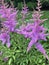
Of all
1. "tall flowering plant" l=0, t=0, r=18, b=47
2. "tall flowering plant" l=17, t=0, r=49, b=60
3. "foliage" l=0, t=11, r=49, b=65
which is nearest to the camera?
"tall flowering plant" l=17, t=0, r=49, b=60

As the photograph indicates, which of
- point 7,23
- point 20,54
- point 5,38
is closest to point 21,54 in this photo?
point 20,54

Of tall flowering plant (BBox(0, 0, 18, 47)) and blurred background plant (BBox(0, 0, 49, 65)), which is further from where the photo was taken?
blurred background plant (BBox(0, 0, 49, 65))

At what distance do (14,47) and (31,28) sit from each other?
1.64ft

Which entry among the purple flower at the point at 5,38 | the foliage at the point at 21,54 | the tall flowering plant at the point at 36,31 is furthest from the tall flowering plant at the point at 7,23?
the tall flowering plant at the point at 36,31

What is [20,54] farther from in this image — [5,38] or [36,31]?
[36,31]

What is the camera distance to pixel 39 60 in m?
3.81

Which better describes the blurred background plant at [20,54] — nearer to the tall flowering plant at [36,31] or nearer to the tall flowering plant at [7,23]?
the tall flowering plant at [7,23]

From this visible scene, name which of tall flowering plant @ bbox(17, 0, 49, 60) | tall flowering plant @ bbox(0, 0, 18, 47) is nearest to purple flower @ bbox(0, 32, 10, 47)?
tall flowering plant @ bbox(0, 0, 18, 47)

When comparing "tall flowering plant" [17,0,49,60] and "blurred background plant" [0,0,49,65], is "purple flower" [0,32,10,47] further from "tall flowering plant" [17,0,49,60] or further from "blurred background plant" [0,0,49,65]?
"tall flowering plant" [17,0,49,60]

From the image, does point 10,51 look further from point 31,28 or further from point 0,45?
point 31,28

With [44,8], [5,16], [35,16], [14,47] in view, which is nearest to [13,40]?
[14,47]

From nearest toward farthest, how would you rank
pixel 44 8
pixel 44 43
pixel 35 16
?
pixel 35 16, pixel 44 43, pixel 44 8

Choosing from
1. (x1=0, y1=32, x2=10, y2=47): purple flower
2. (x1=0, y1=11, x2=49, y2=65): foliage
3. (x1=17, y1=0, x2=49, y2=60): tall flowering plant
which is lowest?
(x1=0, y1=11, x2=49, y2=65): foliage

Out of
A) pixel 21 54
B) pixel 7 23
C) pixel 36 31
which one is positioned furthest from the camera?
pixel 21 54
